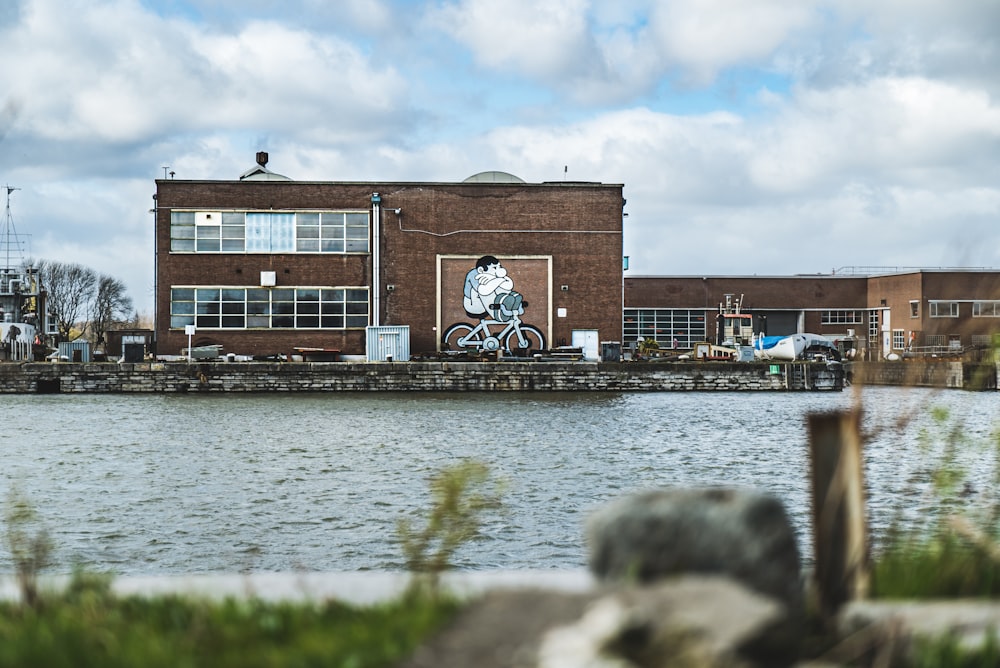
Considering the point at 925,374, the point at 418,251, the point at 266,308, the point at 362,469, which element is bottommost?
the point at 362,469

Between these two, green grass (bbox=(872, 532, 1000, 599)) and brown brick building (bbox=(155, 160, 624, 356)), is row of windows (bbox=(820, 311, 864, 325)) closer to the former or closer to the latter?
brown brick building (bbox=(155, 160, 624, 356))

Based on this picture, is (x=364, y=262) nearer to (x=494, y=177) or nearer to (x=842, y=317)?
(x=494, y=177)

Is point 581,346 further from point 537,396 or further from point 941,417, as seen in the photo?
point 941,417

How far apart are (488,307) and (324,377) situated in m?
8.64

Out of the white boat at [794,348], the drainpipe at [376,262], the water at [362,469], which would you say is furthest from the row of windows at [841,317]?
the drainpipe at [376,262]

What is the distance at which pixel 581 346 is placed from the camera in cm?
4956

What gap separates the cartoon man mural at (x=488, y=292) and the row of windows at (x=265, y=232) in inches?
214

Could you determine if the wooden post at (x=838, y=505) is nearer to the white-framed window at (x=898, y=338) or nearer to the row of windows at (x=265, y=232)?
the row of windows at (x=265, y=232)

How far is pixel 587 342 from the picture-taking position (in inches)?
1956

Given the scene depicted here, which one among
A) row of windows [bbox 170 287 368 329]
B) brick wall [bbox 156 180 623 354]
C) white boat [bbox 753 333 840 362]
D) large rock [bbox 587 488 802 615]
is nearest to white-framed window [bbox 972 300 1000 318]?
large rock [bbox 587 488 802 615]

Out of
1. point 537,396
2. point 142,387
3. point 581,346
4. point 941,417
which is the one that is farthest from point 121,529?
point 581,346

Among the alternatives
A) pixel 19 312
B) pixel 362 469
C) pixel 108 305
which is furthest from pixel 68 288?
pixel 362 469

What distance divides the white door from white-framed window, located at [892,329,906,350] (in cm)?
3237

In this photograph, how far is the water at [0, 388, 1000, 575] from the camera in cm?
1234
